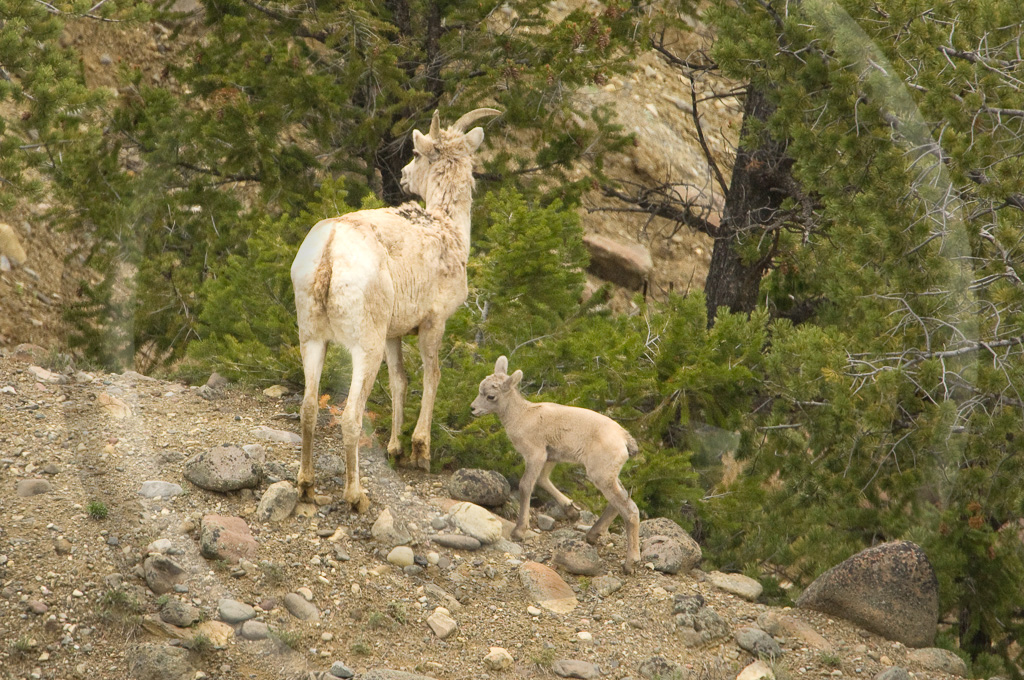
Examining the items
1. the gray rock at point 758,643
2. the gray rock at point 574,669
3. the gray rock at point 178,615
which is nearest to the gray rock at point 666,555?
the gray rock at point 758,643

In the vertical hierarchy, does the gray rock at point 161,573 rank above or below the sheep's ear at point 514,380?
below

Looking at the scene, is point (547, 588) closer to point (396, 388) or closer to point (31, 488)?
point (396, 388)

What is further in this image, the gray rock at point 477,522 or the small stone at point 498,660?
the gray rock at point 477,522

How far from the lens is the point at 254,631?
6312 millimetres

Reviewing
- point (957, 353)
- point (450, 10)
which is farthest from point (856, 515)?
point (450, 10)

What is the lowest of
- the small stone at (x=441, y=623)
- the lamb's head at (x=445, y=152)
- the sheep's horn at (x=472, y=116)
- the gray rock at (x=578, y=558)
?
the gray rock at (x=578, y=558)

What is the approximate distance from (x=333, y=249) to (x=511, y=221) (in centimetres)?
338

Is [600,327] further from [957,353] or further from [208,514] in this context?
[208,514]

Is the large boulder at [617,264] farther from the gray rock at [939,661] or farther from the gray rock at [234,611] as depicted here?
the gray rock at [234,611]

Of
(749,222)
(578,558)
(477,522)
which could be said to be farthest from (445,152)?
(749,222)

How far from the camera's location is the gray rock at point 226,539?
6.96m

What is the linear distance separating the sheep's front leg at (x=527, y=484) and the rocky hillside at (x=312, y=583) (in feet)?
0.54

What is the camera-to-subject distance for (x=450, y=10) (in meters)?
14.2

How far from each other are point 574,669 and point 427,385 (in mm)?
2954
